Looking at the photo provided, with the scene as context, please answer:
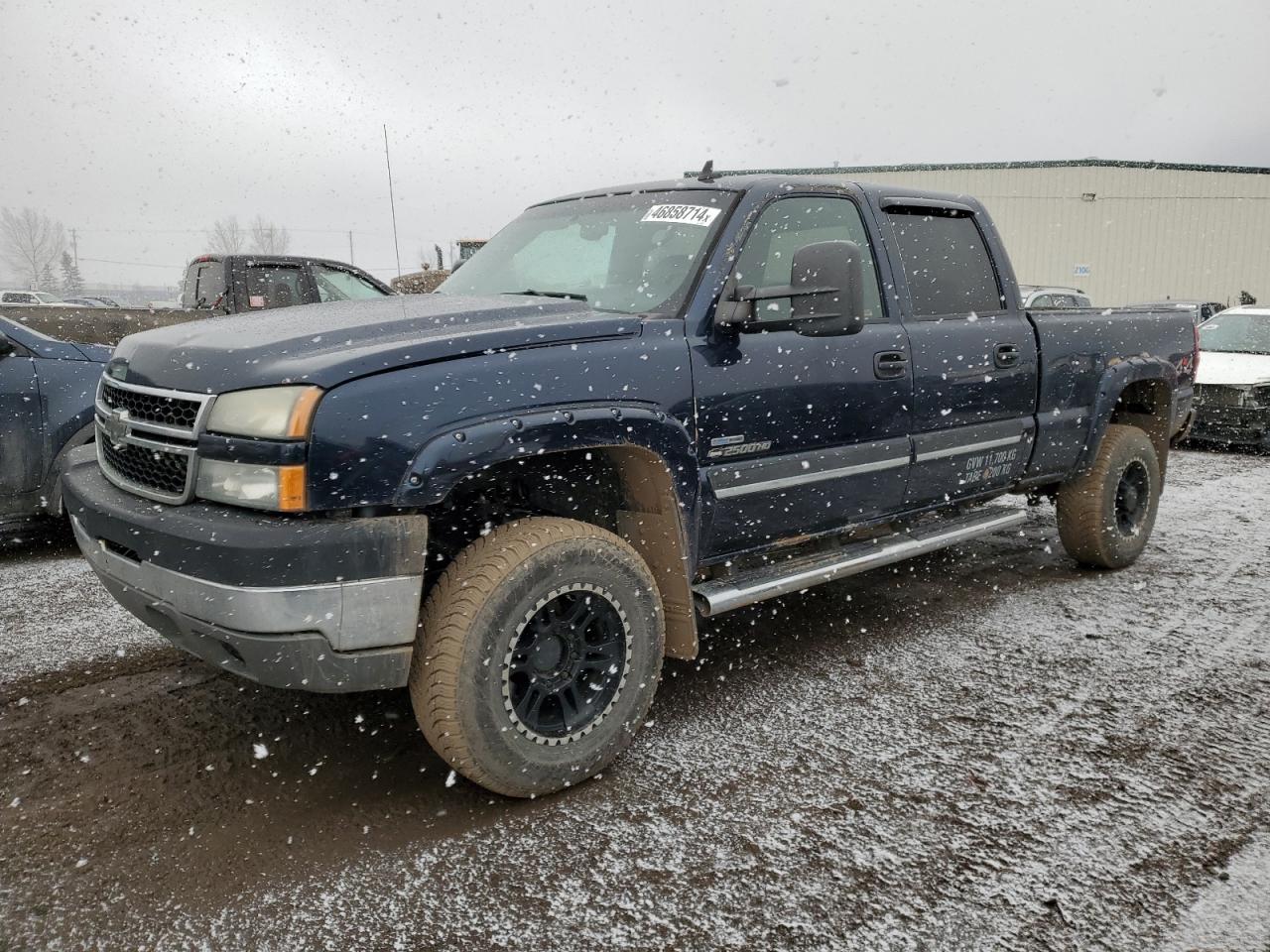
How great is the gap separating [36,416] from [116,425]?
285 centimetres

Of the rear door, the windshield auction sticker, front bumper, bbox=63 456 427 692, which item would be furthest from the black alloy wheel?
the rear door

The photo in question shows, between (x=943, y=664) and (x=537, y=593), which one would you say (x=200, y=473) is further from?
(x=943, y=664)

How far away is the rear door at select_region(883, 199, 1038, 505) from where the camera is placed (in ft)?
12.6

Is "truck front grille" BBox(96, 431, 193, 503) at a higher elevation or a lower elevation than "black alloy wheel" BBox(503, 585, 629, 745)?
higher

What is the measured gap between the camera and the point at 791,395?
3.24 m

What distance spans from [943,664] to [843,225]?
74.3 inches

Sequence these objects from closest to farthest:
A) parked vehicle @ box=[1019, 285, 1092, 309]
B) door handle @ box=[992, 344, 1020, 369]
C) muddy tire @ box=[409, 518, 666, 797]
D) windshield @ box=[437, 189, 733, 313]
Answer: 1. muddy tire @ box=[409, 518, 666, 797]
2. windshield @ box=[437, 189, 733, 313]
3. door handle @ box=[992, 344, 1020, 369]
4. parked vehicle @ box=[1019, 285, 1092, 309]

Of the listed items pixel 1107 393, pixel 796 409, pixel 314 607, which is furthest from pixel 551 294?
pixel 1107 393

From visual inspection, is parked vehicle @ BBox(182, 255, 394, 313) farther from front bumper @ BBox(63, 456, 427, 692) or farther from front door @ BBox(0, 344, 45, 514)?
front bumper @ BBox(63, 456, 427, 692)

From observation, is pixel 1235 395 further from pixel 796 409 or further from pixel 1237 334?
pixel 796 409

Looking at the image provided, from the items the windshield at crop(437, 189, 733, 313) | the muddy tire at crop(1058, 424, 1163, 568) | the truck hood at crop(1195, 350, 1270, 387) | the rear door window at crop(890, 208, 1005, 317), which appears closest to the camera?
the windshield at crop(437, 189, 733, 313)

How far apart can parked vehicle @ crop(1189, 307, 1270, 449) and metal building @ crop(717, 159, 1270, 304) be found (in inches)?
909

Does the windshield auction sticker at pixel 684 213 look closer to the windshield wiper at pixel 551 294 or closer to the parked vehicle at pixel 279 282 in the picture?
the windshield wiper at pixel 551 294

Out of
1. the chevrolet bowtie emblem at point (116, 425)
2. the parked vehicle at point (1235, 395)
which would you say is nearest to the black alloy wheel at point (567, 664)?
the chevrolet bowtie emblem at point (116, 425)
